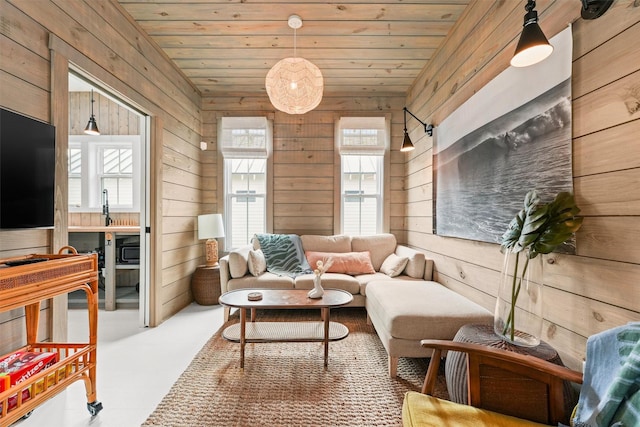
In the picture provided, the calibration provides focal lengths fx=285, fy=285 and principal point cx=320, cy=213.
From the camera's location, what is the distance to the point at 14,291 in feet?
3.88

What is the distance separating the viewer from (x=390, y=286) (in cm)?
249

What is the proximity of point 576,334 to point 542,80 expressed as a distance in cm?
128

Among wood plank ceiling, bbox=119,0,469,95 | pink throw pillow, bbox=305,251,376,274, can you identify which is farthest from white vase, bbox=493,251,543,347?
wood plank ceiling, bbox=119,0,469,95

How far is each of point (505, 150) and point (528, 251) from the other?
28.1 inches

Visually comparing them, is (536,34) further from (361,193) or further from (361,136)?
(361,193)

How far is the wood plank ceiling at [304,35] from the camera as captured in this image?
2.34m

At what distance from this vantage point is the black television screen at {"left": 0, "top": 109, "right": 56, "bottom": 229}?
141 cm

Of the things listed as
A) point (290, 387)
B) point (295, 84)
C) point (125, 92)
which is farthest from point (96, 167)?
point (290, 387)

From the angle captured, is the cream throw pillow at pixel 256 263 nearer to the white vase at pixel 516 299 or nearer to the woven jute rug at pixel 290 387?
the woven jute rug at pixel 290 387

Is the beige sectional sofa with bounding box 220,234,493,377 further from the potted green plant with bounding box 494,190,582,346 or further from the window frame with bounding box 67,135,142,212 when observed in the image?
the window frame with bounding box 67,135,142,212

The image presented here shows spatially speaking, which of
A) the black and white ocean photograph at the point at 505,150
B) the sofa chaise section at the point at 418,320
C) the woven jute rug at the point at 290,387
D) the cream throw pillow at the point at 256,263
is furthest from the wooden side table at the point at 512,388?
the cream throw pillow at the point at 256,263

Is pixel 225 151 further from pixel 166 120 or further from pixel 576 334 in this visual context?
pixel 576 334

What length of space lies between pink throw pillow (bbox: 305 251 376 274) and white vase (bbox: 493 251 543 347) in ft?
5.99

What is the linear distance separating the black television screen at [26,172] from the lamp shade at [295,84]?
155cm
